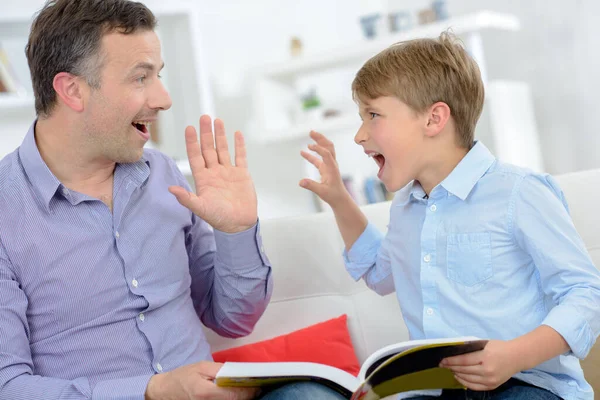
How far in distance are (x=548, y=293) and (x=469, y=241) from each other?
0.18 metres

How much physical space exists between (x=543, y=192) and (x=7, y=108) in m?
3.44

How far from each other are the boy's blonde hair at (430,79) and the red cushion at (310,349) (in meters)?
0.54

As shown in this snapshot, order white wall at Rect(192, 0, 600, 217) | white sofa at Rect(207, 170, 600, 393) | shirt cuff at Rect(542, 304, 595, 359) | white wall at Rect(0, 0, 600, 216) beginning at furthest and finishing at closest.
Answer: white wall at Rect(0, 0, 600, 216)
white wall at Rect(192, 0, 600, 217)
white sofa at Rect(207, 170, 600, 393)
shirt cuff at Rect(542, 304, 595, 359)

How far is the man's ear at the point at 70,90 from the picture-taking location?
5.10ft

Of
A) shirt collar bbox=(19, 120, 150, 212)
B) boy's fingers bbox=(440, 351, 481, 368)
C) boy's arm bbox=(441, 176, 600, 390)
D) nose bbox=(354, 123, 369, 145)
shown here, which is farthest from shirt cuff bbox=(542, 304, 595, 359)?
shirt collar bbox=(19, 120, 150, 212)

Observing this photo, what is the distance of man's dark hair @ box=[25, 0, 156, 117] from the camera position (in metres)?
1.53

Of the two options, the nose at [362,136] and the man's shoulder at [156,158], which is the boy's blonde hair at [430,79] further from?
the man's shoulder at [156,158]

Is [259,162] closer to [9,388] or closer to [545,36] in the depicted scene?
[545,36]

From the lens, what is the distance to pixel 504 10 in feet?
13.6

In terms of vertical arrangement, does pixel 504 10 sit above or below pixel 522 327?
above

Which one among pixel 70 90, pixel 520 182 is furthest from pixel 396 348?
pixel 70 90

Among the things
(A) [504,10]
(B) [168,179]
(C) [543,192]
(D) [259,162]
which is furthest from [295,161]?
(C) [543,192]

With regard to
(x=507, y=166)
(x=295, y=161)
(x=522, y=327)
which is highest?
(x=507, y=166)

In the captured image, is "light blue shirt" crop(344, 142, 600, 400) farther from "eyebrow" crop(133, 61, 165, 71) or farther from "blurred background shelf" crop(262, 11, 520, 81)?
"blurred background shelf" crop(262, 11, 520, 81)
